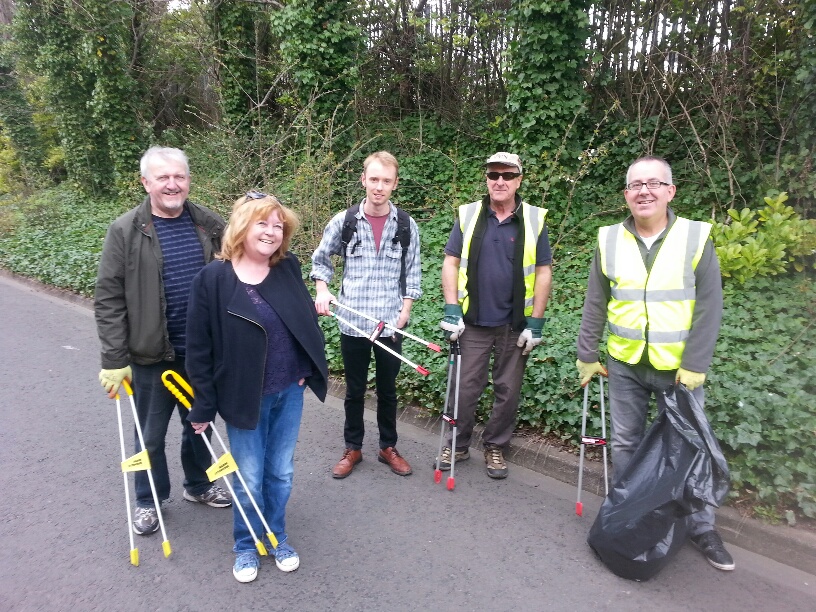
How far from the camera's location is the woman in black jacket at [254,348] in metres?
2.65

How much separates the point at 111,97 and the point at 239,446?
559 inches

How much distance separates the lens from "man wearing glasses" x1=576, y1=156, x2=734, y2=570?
2908 mm

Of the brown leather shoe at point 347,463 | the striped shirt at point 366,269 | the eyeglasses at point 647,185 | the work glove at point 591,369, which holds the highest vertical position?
the eyeglasses at point 647,185

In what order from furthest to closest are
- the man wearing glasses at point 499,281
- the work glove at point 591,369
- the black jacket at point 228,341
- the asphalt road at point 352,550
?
the man wearing glasses at point 499,281, the work glove at point 591,369, the asphalt road at point 352,550, the black jacket at point 228,341

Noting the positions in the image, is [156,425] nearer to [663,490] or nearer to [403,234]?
[403,234]

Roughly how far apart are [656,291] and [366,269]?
1764 mm

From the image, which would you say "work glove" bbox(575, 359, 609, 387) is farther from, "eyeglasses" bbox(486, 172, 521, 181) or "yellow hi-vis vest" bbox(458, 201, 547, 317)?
"eyeglasses" bbox(486, 172, 521, 181)

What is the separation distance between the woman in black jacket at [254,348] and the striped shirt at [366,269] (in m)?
0.87

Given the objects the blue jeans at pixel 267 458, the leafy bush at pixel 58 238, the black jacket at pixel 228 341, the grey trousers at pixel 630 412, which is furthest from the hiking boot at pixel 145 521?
the leafy bush at pixel 58 238

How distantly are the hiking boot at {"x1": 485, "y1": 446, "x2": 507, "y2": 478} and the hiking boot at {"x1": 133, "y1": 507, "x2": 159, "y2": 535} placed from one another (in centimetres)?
213

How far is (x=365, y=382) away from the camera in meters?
3.95

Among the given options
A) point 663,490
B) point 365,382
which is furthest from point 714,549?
point 365,382

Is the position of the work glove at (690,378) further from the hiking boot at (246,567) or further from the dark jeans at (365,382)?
the hiking boot at (246,567)

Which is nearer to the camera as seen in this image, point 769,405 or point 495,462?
point 769,405
